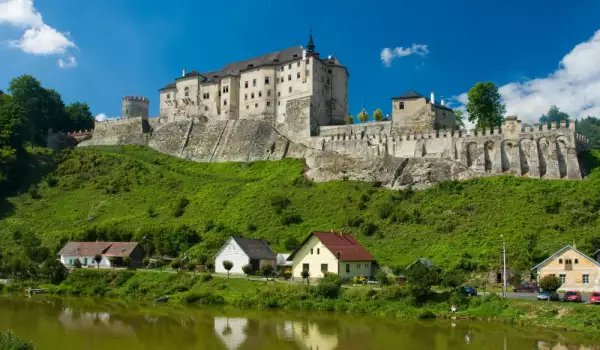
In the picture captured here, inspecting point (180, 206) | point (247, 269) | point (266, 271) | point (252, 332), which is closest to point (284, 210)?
point (180, 206)

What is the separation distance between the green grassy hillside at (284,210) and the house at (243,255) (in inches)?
123

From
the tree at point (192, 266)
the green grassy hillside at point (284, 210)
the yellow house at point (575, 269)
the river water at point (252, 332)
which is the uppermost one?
the green grassy hillside at point (284, 210)

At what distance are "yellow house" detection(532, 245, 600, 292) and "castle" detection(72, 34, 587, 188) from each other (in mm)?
19931

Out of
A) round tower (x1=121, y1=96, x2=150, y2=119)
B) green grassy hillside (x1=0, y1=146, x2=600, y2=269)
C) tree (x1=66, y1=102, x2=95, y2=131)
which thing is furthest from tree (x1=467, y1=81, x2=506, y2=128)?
tree (x1=66, y1=102, x2=95, y2=131)

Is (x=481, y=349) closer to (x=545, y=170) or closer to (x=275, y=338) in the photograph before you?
(x=275, y=338)

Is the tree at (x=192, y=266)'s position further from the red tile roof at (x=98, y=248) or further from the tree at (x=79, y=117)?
the tree at (x=79, y=117)

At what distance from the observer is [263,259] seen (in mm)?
50438

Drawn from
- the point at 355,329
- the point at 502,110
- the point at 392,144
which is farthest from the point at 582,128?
the point at 355,329

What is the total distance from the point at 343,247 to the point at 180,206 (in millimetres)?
27200

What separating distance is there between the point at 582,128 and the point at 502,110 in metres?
80.4

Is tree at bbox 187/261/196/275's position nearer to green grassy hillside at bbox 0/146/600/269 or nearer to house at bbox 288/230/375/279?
green grassy hillside at bbox 0/146/600/269

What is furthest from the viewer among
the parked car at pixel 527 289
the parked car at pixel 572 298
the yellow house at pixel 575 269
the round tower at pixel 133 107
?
the round tower at pixel 133 107

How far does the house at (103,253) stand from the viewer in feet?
188

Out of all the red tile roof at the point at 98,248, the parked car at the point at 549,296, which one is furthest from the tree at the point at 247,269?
the parked car at the point at 549,296
